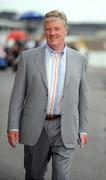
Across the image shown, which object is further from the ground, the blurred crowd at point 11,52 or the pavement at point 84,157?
the pavement at point 84,157

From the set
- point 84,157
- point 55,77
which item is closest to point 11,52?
point 84,157

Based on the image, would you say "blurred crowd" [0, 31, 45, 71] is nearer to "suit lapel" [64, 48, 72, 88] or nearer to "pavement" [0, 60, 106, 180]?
"pavement" [0, 60, 106, 180]

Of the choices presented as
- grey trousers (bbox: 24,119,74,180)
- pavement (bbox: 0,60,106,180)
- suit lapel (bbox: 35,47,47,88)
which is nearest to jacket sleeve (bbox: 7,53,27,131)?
suit lapel (bbox: 35,47,47,88)

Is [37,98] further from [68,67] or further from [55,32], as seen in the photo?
[55,32]

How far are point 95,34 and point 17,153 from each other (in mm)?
34998

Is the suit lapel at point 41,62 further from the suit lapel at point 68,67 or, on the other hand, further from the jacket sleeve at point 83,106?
the jacket sleeve at point 83,106

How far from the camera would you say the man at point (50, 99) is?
5109 mm

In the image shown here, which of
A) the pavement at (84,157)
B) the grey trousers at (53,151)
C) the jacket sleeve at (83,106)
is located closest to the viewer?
the grey trousers at (53,151)

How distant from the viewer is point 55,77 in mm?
5133

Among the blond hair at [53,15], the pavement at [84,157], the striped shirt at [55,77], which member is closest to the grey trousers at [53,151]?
the striped shirt at [55,77]

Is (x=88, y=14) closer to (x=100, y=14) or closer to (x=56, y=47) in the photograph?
(x=100, y=14)

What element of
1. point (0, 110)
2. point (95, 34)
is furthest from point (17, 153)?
point (95, 34)

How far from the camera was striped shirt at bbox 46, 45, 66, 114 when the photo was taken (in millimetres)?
5117

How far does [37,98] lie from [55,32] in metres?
0.57
